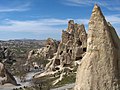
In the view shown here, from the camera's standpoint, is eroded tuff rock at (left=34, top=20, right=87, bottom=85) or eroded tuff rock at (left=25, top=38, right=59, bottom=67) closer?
eroded tuff rock at (left=34, top=20, right=87, bottom=85)

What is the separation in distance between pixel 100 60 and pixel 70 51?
60266 mm

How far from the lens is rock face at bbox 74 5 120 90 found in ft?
48.6

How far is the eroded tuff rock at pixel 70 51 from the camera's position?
71.8m

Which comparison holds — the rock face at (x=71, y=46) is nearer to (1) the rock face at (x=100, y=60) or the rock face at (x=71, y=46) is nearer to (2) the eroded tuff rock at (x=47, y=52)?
(2) the eroded tuff rock at (x=47, y=52)

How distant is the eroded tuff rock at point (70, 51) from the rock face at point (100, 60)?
171ft

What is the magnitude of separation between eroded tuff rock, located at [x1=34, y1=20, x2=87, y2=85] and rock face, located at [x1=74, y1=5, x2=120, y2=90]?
52.0 meters

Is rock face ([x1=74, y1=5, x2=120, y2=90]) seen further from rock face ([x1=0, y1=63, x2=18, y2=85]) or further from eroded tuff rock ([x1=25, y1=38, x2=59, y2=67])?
eroded tuff rock ([x1=25, y1=38, x2=59, y2=67])

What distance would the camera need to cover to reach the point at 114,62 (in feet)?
49.3

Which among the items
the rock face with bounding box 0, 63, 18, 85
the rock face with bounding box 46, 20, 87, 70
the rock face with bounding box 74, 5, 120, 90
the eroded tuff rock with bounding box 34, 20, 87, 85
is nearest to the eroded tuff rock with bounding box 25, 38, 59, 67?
the rock face with bounding box 46, 20, 87, 70

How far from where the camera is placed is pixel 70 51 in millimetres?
75312

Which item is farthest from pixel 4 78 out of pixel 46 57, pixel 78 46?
pixel 46 57

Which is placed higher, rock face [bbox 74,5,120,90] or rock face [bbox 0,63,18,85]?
rock face [bbox 74,5,120,90]

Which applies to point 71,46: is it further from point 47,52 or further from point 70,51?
point 47,52

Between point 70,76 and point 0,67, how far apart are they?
48.1ft
